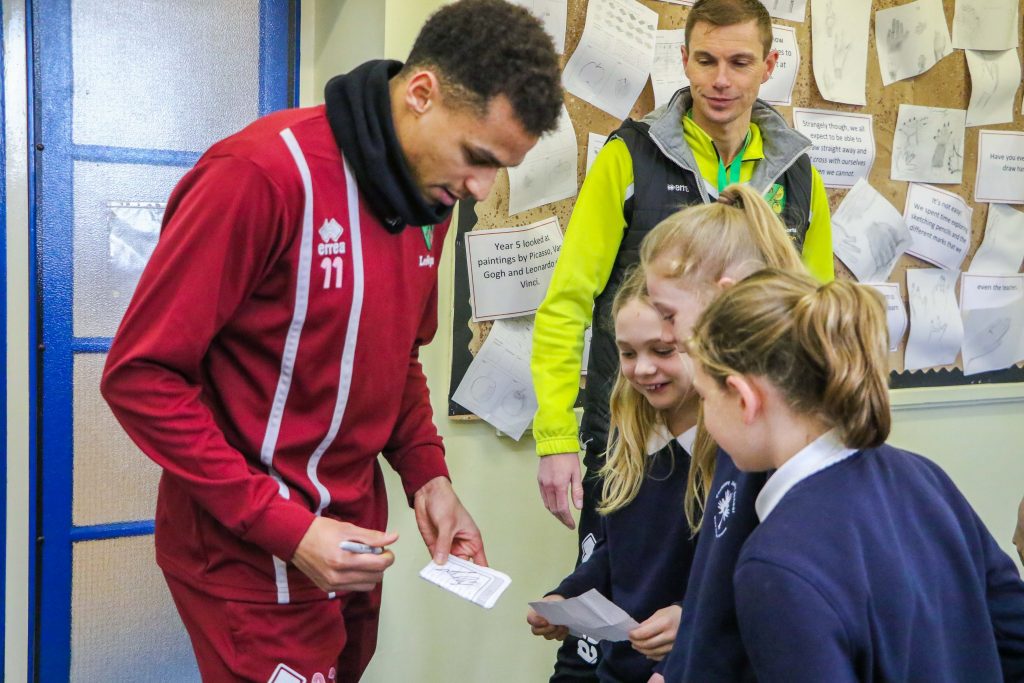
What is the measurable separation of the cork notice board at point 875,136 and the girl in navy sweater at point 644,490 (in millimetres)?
707

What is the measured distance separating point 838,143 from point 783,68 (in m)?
0.28

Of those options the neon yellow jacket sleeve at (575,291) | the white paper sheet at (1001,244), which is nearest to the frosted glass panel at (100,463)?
the neon yellow jacket sleeve at (575,291)

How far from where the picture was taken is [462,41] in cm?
116

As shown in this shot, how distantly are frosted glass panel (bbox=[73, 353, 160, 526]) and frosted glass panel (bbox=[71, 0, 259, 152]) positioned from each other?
520 mm

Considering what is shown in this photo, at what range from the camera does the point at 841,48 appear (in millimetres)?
2633

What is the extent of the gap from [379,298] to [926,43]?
7.28 feet

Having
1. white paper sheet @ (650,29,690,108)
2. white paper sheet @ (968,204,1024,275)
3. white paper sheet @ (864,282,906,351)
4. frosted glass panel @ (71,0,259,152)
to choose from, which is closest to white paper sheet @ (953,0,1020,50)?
white paper sheet @ (968,204,1024,275)

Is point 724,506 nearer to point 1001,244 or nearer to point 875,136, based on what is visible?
point 875,136

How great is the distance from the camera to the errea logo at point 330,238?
1.17 meters

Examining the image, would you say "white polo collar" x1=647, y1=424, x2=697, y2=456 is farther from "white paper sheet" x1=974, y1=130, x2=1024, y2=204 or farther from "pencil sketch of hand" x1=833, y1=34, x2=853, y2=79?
"white paper sheet" x1=974, y1=130, x2=1024, y2=204

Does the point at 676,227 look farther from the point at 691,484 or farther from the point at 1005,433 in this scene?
the point at 1005,433

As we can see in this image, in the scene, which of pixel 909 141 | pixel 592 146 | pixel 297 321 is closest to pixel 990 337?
pixel 909 141

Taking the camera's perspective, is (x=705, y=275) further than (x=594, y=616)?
Yes

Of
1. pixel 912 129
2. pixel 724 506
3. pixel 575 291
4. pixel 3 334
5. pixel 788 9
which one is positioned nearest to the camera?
pixel 724 506
